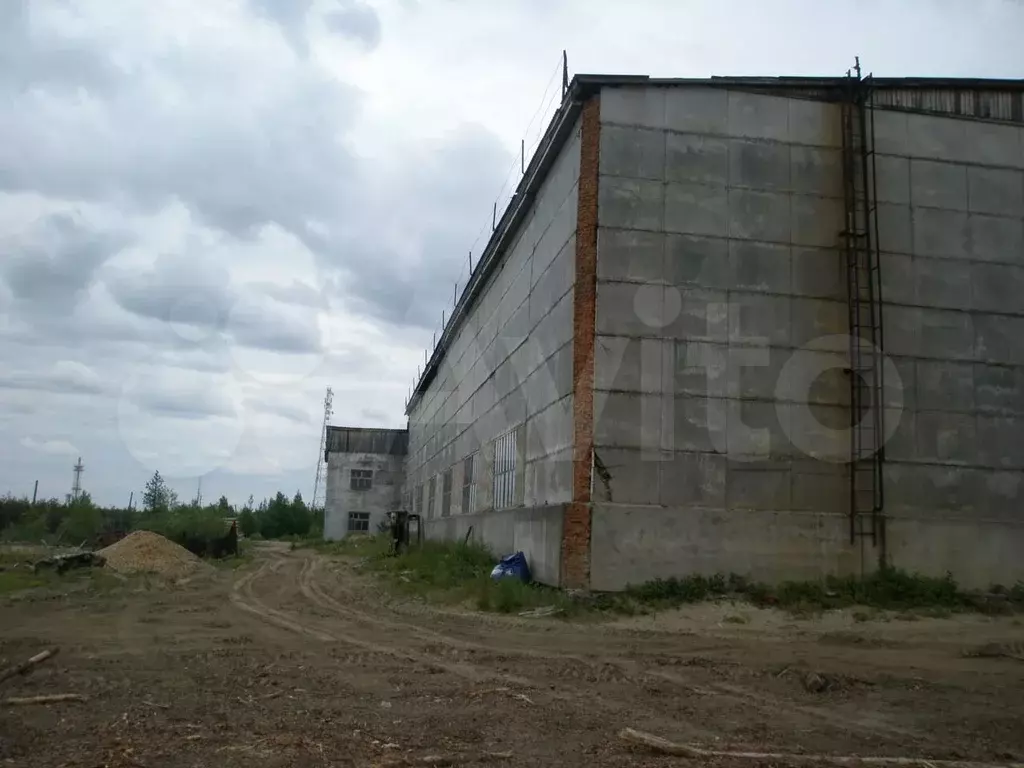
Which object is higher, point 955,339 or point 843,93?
point 843,93

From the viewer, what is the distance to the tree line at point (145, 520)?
35500 mm

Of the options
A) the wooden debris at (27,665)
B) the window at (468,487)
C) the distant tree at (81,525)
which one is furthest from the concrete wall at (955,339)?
the distant tree at (81,525)

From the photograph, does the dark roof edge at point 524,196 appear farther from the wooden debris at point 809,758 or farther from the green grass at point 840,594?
the wooden debris at point 809,758

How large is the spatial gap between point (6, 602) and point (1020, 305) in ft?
64.2

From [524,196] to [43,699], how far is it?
51.9 ft

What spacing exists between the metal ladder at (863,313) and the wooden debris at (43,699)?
12.4m

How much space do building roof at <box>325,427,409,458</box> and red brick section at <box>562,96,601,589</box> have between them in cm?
4429

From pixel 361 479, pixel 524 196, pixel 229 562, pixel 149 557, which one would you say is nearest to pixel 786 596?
pixel 524 196

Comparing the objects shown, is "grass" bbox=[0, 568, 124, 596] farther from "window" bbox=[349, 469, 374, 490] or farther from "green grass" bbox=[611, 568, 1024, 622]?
"window" bbox=[349, 469, 374, 490]

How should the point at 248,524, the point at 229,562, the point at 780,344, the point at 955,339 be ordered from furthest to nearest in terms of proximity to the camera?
1. the point at 248,524
2. the point at 229,562
3. the point at 955,339
4. the point at 780,344

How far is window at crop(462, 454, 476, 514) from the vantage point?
26734 mm

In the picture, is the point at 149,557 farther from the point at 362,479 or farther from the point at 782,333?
the point at 362,479

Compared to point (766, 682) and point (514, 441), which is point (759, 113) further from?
point (766, 682)

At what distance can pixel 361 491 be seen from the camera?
59.0m
